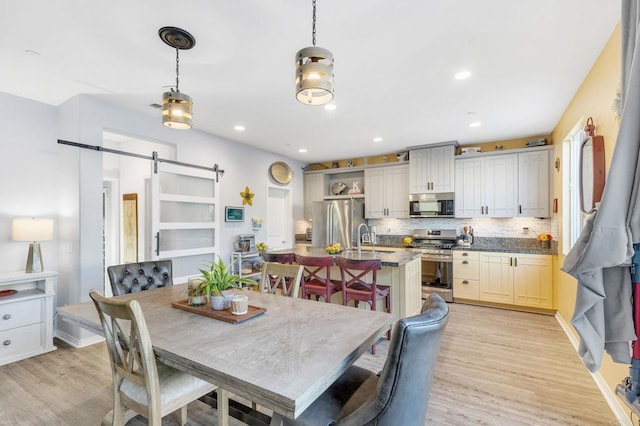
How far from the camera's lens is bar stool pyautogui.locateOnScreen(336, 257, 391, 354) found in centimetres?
297

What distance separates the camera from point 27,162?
343 cm

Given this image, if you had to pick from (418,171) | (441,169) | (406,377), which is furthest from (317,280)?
(441,169)

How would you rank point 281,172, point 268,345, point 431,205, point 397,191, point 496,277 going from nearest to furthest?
point 268,345 < point 496,277 < point 431,205 < point 397,191 < point 281,172

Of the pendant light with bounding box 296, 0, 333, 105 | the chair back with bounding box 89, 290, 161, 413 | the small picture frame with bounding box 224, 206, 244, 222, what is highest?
the pendant light with bounding box 296, 0, 333, 105

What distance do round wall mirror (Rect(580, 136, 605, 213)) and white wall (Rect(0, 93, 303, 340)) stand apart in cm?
457

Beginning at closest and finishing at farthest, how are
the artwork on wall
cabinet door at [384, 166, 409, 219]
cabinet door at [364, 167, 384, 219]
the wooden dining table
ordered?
the wooden dining table < the artwork on wall < cabinet door at [384, 166, 409, 219] < cabinet door at [364, 167, 384, 219]

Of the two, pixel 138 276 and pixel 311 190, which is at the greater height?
pixel 311 190

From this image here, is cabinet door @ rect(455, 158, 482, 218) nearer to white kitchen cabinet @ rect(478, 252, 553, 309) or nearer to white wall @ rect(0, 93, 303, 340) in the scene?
white kitchen cabinet @ rect(478, 252, 553, 309)

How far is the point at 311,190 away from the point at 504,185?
3.63 metres

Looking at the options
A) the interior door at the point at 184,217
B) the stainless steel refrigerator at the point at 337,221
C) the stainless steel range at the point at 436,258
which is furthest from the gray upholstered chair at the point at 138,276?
the stainless steel range at the point at 436,258

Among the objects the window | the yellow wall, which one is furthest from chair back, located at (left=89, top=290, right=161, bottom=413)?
the window

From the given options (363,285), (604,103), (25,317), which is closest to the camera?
(604,103)

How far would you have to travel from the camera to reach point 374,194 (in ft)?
20.1

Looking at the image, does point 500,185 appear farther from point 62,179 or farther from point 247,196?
point 62,179
